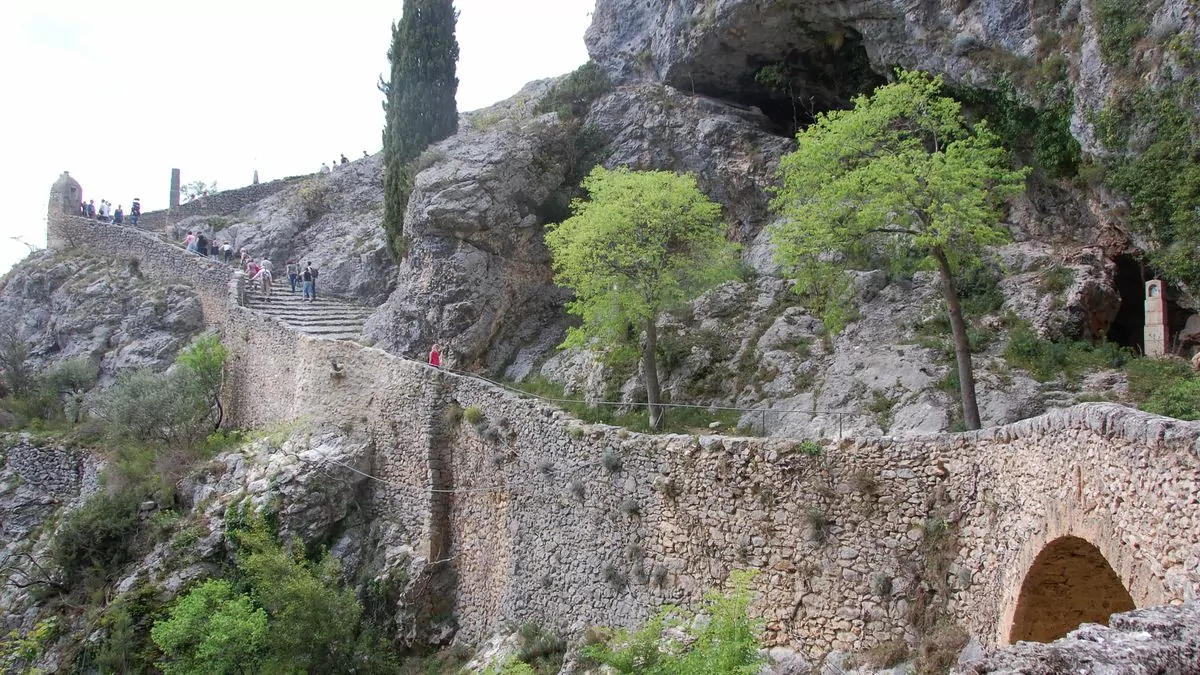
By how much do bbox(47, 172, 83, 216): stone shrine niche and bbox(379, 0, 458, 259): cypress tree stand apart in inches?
839

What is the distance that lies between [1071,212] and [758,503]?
11.7 m

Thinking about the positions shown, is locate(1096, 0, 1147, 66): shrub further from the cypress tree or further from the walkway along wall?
the cypress tree

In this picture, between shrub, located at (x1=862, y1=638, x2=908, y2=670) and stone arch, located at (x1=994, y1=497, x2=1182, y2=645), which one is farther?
shrub, located at (x1=862, y1=638, x2=908, y2=670)

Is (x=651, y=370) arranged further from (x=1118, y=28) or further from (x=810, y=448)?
(x=1118, y=28)

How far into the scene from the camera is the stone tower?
40.5 meters

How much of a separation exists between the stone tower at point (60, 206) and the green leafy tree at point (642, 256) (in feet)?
110

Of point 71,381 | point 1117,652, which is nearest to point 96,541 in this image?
point 71,381

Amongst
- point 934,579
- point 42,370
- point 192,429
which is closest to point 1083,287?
point 934,579

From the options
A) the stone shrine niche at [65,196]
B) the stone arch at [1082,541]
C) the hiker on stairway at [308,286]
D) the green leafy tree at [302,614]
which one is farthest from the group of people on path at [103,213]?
the stone arch at [1082,541]

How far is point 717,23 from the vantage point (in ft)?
80.9

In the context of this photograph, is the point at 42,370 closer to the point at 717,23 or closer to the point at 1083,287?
the point at 717,23

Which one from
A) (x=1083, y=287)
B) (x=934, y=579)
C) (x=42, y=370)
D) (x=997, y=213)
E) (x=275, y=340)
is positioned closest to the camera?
(x=934, y=579)

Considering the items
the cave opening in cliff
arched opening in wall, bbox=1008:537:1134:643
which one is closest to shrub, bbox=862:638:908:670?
arched opening in wall, bbox=1008:537:1134:643

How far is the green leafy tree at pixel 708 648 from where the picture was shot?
10.4 metres
